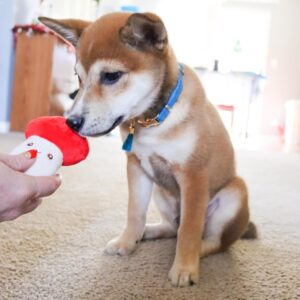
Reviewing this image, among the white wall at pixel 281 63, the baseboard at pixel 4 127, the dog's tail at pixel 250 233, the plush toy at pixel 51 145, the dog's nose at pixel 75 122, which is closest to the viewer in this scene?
the plush toy at pixel 51 145

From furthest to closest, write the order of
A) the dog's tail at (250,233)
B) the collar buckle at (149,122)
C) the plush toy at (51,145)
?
the dog's tail at (250,233) → the collar buckle at (149,122) → the plush toy at (51,145)

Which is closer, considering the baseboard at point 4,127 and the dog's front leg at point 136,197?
the dog's front leg at point 136,197

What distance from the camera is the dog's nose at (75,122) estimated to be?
0.81 meters

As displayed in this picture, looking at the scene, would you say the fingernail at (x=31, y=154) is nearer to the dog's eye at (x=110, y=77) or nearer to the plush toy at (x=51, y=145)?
the plush toy at (x=51, y=145)

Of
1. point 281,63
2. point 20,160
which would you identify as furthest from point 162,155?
point 281,63

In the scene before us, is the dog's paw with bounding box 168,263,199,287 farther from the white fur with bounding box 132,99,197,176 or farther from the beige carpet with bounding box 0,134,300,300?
the white fur with bounding box 132,99,197,176

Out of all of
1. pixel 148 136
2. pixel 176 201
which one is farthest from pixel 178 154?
pixel 176 201

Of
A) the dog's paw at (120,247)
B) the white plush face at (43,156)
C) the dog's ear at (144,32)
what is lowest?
the dog's paw at (120,247)

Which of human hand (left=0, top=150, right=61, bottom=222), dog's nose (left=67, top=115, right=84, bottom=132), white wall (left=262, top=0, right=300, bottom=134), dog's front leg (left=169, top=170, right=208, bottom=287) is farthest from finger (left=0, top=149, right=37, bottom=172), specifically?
white wall (left=262, top=0, right=300, bottom=134)

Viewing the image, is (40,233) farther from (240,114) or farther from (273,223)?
(240,114)

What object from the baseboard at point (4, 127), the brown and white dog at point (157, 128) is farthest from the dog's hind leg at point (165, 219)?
the baseboard at point (4, 127)

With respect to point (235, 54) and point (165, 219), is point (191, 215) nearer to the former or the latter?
point (165, 219)

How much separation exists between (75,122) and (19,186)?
0.25m

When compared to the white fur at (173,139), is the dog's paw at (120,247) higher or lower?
lower
